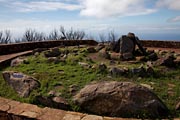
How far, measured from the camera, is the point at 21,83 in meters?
5.58

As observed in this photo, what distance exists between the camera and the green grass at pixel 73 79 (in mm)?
4953

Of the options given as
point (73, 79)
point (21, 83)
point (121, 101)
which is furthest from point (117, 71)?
point (21, 83)

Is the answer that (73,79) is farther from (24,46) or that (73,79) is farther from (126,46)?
(24,46)

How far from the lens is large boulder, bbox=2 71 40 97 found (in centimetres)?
531

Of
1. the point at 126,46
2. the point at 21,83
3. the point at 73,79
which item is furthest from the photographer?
the point at 126,46

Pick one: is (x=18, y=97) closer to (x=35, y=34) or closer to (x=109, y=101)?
(x=109, y=101)

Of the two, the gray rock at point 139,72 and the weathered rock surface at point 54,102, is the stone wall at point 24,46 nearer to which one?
the weathered rock surface at point 54,102

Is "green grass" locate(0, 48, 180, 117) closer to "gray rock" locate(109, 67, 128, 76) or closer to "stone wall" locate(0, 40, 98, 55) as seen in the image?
"gray rock" locate(109, 67, 128, 76)

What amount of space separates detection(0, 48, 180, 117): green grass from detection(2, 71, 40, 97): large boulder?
0.11 metres

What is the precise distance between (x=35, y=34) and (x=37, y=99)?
30.5 meters

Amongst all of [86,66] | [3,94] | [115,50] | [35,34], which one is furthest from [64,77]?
[35,34]

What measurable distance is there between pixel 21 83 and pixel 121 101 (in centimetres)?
253

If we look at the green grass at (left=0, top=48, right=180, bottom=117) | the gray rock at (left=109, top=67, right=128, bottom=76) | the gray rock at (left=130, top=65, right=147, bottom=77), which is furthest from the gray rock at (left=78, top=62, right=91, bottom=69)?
the gray rock at (left=130, top=65, right=147, bottom=77)

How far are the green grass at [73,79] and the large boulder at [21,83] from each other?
11cm
